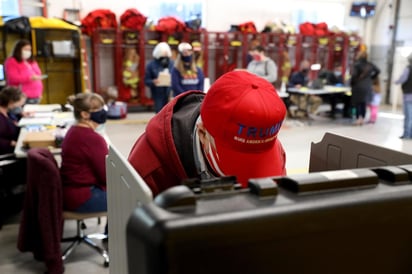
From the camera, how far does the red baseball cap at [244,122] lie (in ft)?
2.43

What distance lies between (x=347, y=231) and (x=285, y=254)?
87 millimetres

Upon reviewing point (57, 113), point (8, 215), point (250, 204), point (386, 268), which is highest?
point (250, 204)

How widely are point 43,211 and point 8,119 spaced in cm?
155

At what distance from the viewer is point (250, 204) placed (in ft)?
1.58

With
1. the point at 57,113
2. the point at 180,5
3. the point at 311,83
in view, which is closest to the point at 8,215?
the point at 57,113

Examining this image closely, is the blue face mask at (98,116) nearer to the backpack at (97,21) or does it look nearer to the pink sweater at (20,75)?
the pink sweater at (20,75)

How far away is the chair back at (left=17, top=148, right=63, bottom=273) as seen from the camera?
2.54 m

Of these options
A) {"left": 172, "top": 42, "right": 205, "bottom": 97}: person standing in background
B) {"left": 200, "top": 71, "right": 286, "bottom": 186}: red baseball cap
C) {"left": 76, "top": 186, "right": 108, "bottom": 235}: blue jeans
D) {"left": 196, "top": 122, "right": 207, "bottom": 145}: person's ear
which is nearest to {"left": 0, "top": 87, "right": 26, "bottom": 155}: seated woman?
{"left": 76, "top": 186, "right": 108, "bottom": 235}: blue jeans

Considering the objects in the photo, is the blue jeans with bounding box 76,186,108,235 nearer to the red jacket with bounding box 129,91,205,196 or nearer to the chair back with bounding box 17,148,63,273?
the chair back with bounding box 17,148,63,273

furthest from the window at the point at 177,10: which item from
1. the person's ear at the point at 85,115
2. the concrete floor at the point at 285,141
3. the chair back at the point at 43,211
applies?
the chair back at the point at 43,211

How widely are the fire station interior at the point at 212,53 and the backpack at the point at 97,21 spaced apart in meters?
0.08

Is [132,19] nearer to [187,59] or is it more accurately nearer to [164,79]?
[164,79]

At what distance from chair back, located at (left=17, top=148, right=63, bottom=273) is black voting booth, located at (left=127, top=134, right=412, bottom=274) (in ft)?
7.25

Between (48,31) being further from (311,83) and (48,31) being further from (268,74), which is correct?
(311,83)
